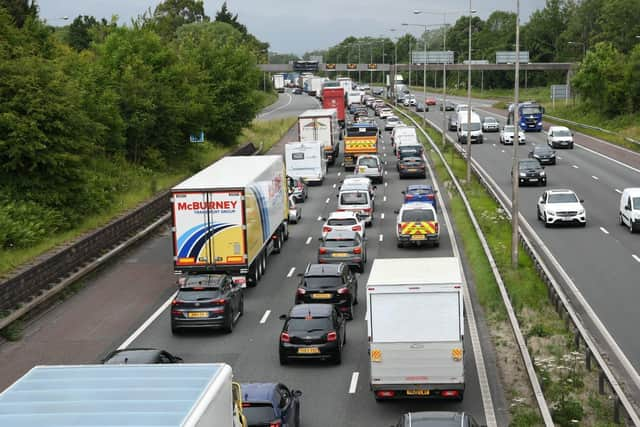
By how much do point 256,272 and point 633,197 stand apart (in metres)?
16.0

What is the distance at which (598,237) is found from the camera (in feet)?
124

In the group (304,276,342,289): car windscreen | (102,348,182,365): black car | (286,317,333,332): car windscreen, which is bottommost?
(304,276,342,289): car windscreen

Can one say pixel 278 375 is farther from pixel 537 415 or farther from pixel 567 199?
pixel 567 199

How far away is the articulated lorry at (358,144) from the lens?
66.1m

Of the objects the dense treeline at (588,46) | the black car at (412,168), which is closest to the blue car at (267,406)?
the black car at (412,168)

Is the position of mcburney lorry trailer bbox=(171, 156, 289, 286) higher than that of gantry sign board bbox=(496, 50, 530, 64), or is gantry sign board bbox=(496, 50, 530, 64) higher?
gantry sign board bbox=(496, 50, 530, 64)

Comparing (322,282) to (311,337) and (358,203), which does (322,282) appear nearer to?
(311,337)

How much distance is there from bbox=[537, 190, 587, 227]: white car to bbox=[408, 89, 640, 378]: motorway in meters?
0.40

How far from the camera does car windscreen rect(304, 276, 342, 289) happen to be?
88.9 ft

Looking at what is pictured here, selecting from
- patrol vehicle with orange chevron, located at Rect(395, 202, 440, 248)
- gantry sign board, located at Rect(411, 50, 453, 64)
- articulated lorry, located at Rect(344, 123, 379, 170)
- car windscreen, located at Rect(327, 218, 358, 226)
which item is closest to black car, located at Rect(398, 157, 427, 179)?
articulated lorry, located at Rect(344, 123, 379, 170)

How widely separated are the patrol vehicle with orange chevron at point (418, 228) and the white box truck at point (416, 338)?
59.5 feet

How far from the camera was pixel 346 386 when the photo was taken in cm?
2128

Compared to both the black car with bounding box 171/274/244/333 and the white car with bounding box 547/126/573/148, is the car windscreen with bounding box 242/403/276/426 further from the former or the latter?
the white car with bounding box 547/126/573/148

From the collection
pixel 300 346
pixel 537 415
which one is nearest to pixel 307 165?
pixel 300 346
